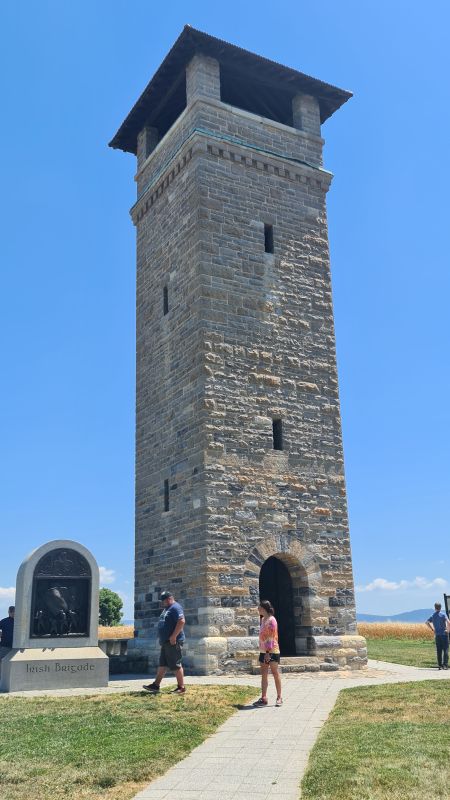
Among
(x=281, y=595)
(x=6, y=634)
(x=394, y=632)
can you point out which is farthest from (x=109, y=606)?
(x=6, y=634)

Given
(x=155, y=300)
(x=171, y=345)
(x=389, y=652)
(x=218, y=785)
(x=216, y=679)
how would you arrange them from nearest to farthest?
1. (x=218, y=785)
2. (x=216, y=679)
3. (x=171, y=345)
4. (x=155, y=300)
5. (x=389, y=652)

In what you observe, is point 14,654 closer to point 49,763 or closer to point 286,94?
point 49,763

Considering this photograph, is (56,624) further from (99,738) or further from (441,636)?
(441,636)

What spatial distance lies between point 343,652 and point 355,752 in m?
9.10

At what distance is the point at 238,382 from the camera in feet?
51.2

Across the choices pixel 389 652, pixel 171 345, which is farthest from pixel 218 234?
pixel 389 652

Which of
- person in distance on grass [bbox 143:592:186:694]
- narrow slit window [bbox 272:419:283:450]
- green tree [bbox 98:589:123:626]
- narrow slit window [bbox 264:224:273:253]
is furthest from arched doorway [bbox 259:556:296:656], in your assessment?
green tree [bbox 98:589:123:626]

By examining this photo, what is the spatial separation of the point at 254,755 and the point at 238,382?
32.2 feet

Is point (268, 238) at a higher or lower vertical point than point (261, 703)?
higher

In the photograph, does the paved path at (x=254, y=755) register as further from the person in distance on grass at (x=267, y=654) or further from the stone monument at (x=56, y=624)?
the stone monument at (x=56, y=624)

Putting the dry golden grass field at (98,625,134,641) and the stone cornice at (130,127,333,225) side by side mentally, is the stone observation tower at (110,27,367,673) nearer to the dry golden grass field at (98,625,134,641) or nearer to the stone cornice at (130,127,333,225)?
the stone cornice at (130,127,333,225)

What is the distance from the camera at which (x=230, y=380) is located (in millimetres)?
15531

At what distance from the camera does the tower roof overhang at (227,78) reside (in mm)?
17484

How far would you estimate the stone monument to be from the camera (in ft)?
37.4
